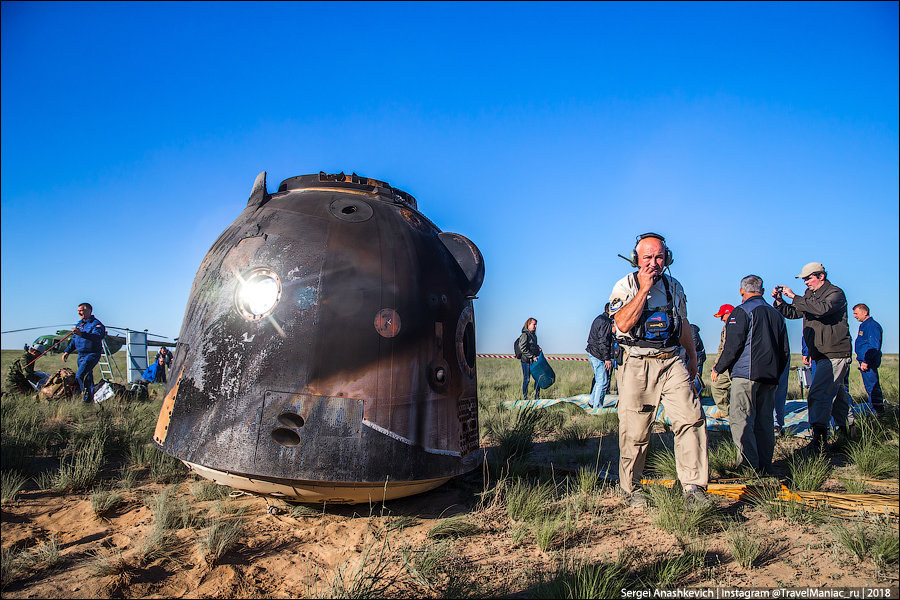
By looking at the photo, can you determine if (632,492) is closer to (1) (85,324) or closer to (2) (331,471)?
(2) (331,471)

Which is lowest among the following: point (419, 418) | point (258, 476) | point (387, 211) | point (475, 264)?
point (258, 476)

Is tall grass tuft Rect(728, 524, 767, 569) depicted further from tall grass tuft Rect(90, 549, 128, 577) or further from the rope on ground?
tall grass tuft Rect(90, 549, 128, 577)

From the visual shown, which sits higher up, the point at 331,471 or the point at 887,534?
the point at 331,471

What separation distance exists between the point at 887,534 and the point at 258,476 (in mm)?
3967

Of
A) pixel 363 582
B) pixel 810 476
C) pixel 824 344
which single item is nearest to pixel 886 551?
pixel 810 476

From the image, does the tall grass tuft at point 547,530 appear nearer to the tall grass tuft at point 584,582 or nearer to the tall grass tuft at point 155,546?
the tall grass tuft at point 584,582

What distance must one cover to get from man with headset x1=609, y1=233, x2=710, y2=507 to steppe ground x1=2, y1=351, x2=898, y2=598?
0.34 metres

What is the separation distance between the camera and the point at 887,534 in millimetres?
3109

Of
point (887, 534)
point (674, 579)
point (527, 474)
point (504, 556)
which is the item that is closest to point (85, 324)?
point (527, 474)

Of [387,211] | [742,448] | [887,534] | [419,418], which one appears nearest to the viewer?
[887,534]

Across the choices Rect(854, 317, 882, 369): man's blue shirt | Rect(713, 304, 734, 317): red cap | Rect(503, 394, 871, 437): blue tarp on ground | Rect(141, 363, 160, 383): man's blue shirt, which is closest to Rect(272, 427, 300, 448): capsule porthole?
Rect(503, 394, 871, 437): blue tarp on ground

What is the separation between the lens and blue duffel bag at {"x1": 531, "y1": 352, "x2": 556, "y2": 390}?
420 inches

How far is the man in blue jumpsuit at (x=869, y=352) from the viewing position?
7985 mm

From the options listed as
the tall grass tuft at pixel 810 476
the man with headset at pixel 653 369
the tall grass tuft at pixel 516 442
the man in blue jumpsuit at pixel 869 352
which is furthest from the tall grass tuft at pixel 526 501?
the man in blue jumpsuit at pixel 869 352
